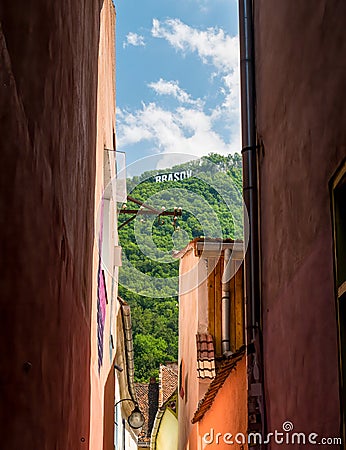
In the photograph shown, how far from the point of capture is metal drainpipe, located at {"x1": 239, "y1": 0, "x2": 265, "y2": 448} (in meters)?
6.22

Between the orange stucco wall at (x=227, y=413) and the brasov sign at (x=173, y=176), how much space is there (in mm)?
2378

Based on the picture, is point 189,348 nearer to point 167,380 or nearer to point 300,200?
point 300,200

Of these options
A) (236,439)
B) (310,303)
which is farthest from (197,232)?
(310,303)

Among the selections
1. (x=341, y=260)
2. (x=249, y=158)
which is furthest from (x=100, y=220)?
(x=341, y=260)

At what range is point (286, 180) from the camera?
5434 millimetres

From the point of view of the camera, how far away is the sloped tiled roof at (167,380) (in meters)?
24.8

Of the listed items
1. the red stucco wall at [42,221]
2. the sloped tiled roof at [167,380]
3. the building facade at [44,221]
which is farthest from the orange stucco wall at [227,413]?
the sloped tiled roof at [167,380]

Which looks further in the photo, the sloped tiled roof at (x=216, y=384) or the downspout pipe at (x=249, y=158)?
the sloped tiled roof at (x=216, y=384)

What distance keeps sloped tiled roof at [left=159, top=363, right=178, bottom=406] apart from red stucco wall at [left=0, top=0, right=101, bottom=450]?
19.9 metres

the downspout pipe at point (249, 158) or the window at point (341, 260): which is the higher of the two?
the downspout pipe at point (249, 158)

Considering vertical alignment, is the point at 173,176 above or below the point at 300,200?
above

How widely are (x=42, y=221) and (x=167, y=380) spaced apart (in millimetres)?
22846

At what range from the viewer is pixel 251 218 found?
6.76 meters

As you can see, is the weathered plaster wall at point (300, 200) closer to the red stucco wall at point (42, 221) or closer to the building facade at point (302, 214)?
the building facade at point (302, 214)
